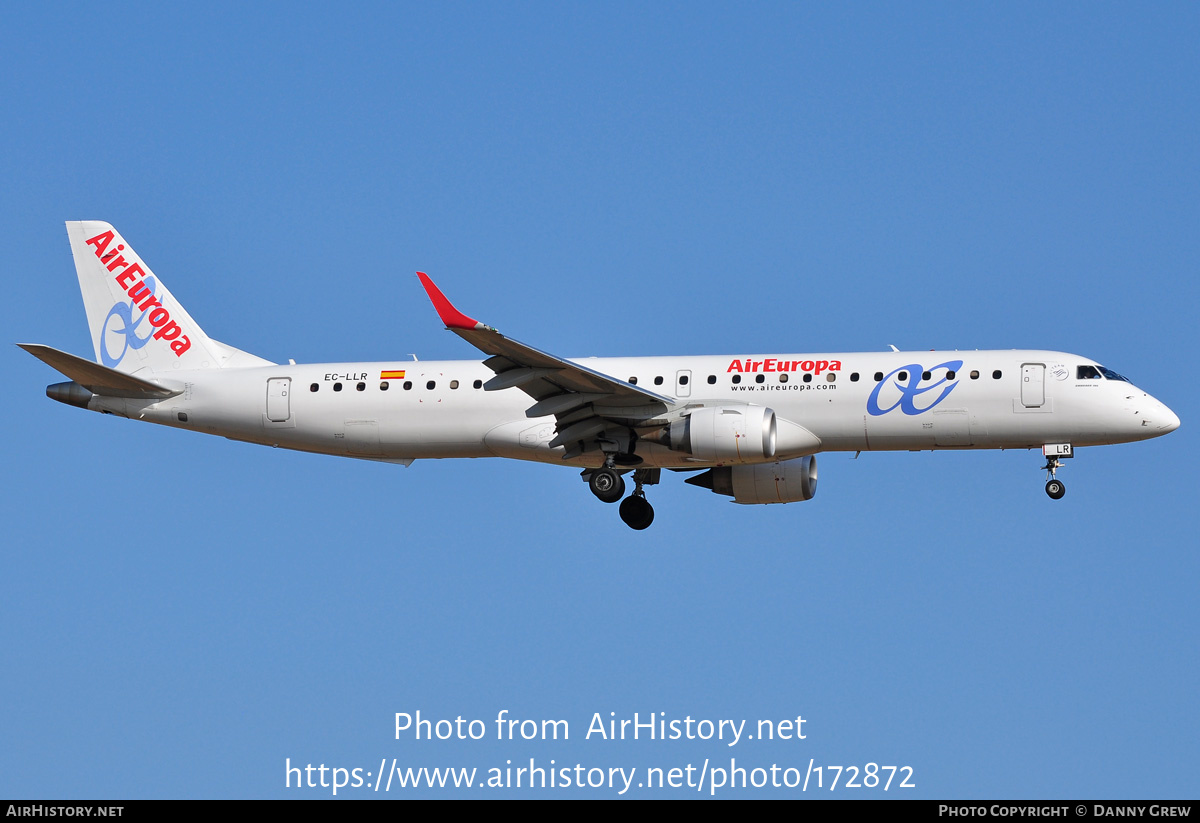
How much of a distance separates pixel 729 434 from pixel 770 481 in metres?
4.70

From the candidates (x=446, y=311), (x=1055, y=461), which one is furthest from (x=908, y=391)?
(x=446, y=311)

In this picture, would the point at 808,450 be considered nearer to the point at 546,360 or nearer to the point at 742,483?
the point at 742,483

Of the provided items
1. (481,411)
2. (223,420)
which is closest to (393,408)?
(481,411)

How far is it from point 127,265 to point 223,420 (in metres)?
6.09

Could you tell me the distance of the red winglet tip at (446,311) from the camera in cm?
3219

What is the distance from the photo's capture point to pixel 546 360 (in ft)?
114

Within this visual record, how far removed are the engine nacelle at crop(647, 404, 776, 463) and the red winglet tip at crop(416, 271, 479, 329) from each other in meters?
6.18

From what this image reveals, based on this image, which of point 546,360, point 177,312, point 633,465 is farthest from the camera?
point 177,312

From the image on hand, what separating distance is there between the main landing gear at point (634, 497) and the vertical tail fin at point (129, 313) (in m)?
11.1

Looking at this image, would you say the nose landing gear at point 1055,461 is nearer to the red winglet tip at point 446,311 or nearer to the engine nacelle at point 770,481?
the engine nacelle at point 770,481

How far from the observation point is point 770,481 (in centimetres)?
3938

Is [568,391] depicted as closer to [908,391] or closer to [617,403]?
[617,403]

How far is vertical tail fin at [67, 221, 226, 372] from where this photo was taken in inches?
1625

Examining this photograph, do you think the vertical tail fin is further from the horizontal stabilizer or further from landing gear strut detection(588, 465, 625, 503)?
landing gear strut detection(588, 465, 625, 503)
